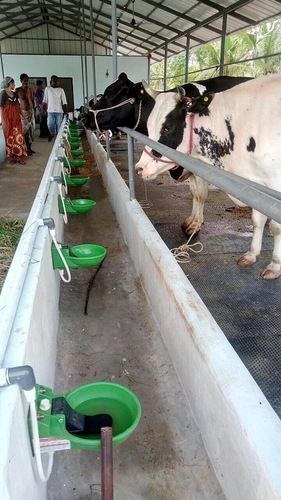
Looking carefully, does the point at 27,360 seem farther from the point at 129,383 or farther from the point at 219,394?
the point at 129,383

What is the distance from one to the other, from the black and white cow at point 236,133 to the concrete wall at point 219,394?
2.62 feet

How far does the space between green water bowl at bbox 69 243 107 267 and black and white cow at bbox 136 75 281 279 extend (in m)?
0.98

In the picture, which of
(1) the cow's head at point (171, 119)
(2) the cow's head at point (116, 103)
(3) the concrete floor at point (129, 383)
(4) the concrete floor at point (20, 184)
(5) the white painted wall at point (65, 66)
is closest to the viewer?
(3) the concrete floor at point (129, 383)

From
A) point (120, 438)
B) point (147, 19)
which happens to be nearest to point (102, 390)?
point (120, 438)

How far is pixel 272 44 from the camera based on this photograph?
15.2 m

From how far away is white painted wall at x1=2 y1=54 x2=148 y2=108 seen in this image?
68.4 feet

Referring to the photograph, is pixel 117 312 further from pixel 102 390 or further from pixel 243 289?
pixel 102 390

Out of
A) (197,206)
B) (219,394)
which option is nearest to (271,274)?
(197,206)

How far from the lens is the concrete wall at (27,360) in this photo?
0.84m

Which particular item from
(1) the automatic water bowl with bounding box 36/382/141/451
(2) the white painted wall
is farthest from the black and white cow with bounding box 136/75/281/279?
(2) the white painted wall

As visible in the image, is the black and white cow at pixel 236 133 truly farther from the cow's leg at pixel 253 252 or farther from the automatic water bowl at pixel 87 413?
the automatic water bowl at pixel 87 413

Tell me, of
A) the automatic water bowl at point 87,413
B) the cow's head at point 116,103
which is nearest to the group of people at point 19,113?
the cow's head at point 116,103

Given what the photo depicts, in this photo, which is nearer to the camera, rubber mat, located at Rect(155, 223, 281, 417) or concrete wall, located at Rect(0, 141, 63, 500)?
concrete wall, located at Rect(0, 141, 63, 500)

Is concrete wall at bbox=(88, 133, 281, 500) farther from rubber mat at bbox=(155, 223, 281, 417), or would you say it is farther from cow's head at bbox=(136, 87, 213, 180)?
cow's head at bbox=(136, 87, 213, 180)
